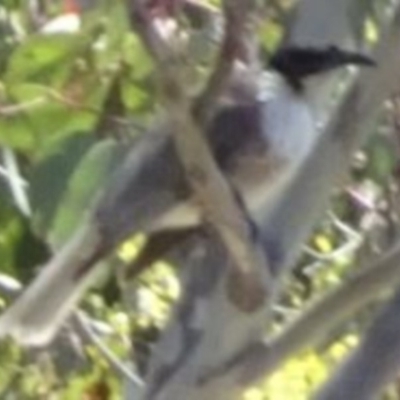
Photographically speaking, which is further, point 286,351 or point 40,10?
point 40,10

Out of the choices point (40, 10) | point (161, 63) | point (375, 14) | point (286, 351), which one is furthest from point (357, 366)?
point (40, 10)

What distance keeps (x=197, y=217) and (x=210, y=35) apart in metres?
0.27

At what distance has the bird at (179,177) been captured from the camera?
6.97ft

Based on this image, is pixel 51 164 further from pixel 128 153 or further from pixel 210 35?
pixel 210 35

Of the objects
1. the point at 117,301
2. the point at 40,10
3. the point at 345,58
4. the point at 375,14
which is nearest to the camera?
the point at 375,14

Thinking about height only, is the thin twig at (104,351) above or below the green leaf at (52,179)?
below

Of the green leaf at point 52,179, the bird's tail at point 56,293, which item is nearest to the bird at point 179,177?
the bird's tail at point 56,293

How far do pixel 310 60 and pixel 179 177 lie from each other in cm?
30

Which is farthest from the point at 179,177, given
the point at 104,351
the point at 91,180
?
the point at 91,180

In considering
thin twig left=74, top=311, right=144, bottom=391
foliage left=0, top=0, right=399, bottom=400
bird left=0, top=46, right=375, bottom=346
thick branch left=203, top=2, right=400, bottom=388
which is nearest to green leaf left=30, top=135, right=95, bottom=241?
foliage left=0, top=0, right=399, bottom=400

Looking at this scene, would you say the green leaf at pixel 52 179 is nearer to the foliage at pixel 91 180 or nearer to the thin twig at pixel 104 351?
the foliage at pixel 91 180

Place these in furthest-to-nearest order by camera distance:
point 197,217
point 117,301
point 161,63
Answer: point 117,301
point 197,217
point 161,63

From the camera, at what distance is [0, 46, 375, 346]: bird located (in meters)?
2.12

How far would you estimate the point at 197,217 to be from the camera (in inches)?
88.7
